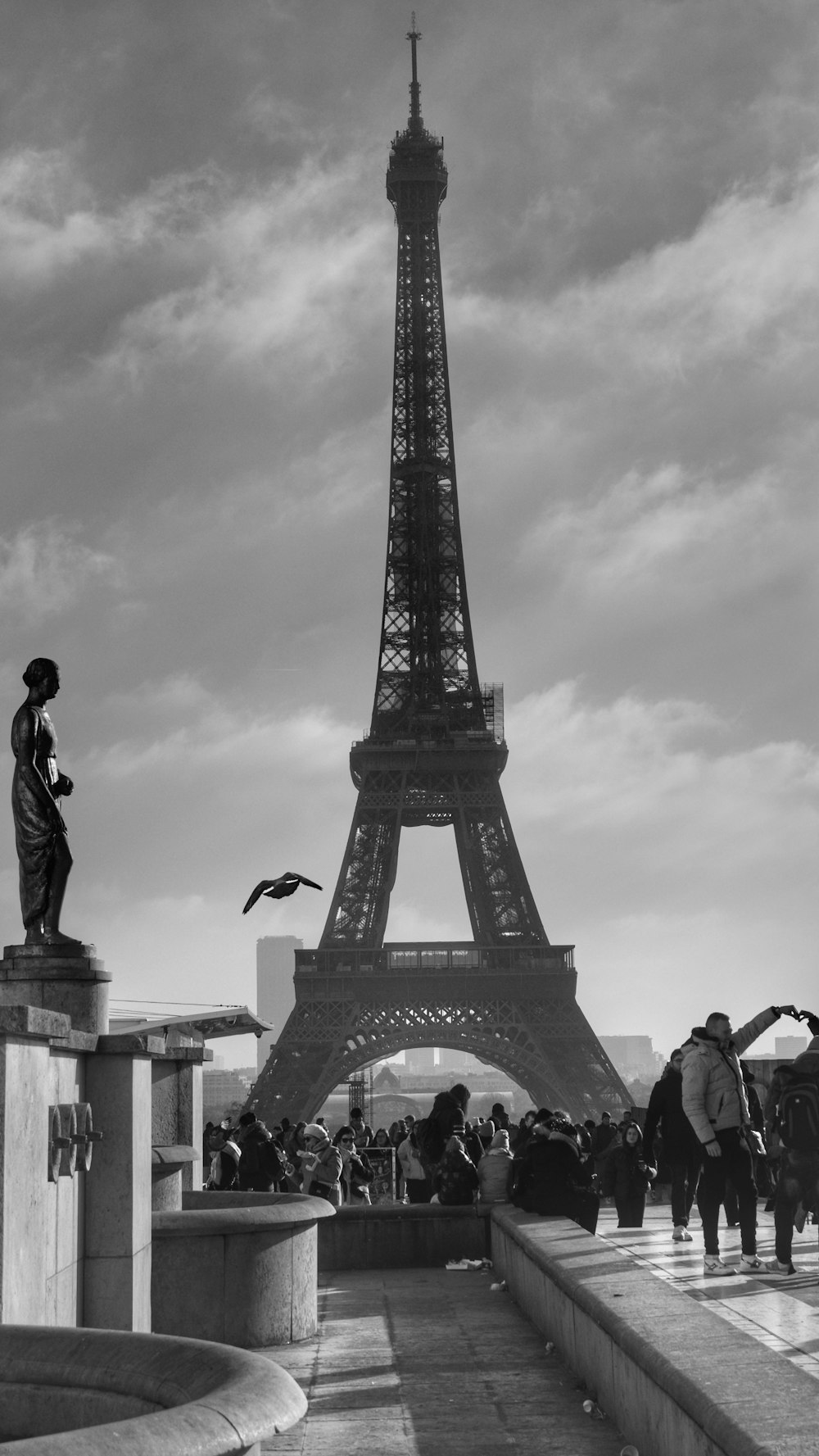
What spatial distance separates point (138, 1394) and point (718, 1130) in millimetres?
6856

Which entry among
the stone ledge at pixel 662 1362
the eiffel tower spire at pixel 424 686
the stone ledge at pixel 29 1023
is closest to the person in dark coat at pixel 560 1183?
the stone ledge at pixel 662 1362

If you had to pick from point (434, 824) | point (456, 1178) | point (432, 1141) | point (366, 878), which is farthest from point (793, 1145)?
point (434, 824)

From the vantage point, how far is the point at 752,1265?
10.0 meters

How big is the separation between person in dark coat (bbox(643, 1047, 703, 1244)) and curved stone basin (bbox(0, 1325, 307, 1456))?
314 inches

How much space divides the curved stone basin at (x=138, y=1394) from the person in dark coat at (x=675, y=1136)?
26.2ft

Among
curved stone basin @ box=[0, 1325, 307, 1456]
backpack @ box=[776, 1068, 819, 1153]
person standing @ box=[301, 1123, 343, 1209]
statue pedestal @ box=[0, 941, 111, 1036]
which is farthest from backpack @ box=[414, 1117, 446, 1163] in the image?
curved stone basin @ box=[0, 1325, 307, 1456]

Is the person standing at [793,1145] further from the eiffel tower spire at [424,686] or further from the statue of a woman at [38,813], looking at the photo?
the eiffel tower spire at [424,686]

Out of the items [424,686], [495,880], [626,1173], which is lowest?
[626,1173]

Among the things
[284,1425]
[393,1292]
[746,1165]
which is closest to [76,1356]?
[284,1425]

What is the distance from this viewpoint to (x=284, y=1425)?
3619 mm

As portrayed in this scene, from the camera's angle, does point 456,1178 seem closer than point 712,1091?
No

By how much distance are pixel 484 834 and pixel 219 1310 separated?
5012 cm

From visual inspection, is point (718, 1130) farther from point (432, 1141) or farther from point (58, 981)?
point (432, 1141)

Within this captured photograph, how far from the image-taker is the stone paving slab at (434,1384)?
23.5ft
